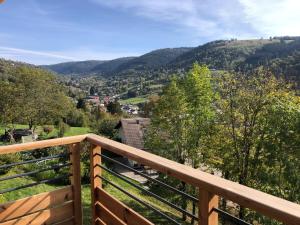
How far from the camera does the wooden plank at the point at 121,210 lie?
107 inches

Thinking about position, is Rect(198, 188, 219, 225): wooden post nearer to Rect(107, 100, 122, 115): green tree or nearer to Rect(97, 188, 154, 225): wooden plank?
Rect(97, 188, 154, 225): wooden plank

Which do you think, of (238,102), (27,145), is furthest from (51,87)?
(27,145)

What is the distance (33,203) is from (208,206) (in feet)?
6.60

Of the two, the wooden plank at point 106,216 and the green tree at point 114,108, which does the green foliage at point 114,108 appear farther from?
the wooden plank at point 106,216

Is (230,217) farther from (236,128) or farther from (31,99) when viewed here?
(31,99)

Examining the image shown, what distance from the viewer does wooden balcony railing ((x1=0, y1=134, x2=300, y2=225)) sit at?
6.00 feet

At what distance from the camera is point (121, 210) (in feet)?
9.82

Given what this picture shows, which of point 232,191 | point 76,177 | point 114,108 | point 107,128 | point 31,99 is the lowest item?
point 107,128

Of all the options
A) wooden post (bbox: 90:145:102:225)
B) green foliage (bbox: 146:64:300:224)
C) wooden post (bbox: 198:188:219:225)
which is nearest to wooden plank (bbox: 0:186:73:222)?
wooden post (bbox: 90:145:102:225)

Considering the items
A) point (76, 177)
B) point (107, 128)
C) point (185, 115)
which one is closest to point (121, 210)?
point (76, 177)

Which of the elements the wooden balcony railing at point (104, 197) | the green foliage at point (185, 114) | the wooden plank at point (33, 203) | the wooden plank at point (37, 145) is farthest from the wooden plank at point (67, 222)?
the green foliage at point (185, 114)

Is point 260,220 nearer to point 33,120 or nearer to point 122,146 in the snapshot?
point 122,146

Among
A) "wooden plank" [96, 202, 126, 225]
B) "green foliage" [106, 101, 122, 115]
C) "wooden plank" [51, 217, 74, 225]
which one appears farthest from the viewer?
"green foliage" [106, 101, 122, 115]

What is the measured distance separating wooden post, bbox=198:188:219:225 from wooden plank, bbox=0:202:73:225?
6.42 ft
